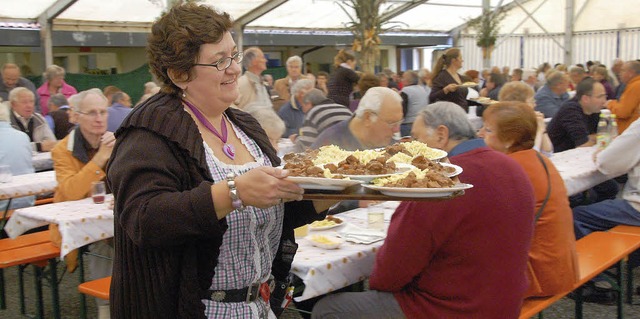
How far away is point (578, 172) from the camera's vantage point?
17.7ft

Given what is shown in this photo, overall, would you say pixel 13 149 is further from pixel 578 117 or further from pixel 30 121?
pixel 578 117

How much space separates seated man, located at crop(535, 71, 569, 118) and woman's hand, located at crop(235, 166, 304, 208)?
8.11 m

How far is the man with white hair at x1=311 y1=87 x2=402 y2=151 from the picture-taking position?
4.30 metres

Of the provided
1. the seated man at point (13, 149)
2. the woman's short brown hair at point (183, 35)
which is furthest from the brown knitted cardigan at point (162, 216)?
the seated man at point (13, 149)

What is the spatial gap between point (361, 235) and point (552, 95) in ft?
21.4

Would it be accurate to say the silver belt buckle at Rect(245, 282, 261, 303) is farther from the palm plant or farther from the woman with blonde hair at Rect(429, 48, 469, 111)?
the palm plant

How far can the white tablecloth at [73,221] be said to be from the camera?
3.85 m

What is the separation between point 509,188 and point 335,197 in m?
1.26

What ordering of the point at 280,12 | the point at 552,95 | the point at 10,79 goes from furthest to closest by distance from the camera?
the point at 280,12, the point at 10,79, the point at 552,95

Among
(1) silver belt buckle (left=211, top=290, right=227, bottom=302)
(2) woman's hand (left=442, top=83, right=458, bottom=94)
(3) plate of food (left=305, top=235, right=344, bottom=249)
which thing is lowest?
(3) plate of food (left=305, top=235, right=344, bottom=249)

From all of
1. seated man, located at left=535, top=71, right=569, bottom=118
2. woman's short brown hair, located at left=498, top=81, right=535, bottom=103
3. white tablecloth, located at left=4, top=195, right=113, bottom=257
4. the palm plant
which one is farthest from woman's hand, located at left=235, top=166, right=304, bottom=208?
the palm plant

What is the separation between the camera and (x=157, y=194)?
158 cm

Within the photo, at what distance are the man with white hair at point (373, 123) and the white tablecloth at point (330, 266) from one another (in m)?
1.12

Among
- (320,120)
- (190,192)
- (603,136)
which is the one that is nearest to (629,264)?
(603,136)
